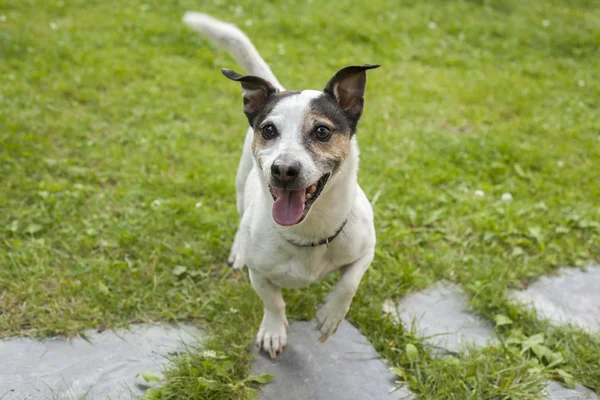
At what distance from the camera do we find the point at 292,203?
2.64m

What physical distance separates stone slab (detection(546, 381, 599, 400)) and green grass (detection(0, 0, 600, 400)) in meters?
0.07

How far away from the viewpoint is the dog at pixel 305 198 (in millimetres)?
2646

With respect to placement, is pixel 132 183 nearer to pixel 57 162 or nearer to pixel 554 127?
pixel 57 162

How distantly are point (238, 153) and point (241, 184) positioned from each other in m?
1.79

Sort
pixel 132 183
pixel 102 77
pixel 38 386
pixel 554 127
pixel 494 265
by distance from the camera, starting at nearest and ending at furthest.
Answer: pixel 38 386 → pixel 494 265 → pixel 132 183 → pixel 554 127 → pixel 102 77

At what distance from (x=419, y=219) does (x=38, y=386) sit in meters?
3.12

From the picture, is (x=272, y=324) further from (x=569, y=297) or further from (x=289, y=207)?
(x=569, y=297)

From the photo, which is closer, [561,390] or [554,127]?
[561,390]

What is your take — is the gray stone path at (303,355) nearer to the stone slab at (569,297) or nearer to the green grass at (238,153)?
the stone slab at (569,297)

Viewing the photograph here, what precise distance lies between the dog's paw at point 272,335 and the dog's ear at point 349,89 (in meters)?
1.32

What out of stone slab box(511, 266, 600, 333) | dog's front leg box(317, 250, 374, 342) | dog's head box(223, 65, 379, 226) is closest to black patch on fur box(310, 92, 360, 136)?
dog's head box(223, 65, 379, 226)

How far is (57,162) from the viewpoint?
5020mm

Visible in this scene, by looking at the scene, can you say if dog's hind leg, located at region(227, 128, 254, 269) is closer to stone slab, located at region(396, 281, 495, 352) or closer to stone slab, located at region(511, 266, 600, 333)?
stone slab, located at region(396, 281, 495, 352)

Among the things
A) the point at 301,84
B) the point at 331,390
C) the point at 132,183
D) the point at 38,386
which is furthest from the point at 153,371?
the point at 301,84
